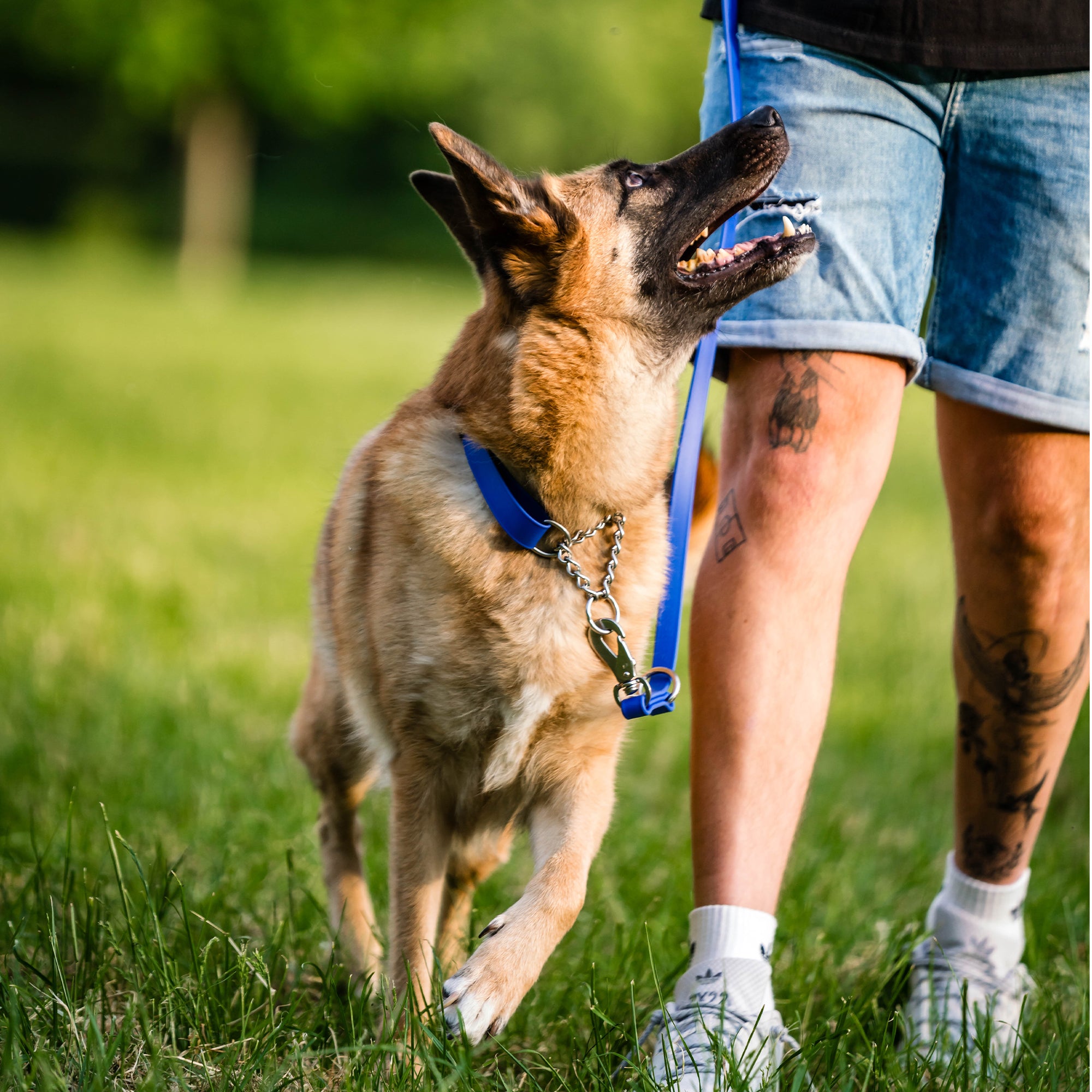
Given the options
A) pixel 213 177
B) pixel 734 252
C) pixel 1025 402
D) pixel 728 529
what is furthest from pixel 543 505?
pixel 213 177

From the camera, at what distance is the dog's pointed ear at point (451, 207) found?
2.34 metres

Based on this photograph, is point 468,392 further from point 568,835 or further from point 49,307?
point 49,307

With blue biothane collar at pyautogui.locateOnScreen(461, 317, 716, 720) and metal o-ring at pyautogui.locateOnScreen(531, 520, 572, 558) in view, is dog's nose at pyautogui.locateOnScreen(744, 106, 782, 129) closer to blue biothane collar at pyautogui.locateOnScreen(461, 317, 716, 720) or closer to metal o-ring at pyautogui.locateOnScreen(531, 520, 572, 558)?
blue biothane collar at pyautogui.locateOnScreen(461, 317, 716, 720)

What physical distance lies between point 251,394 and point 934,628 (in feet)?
22.1

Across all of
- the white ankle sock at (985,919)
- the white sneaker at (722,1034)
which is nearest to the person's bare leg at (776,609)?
the white sneaker at (722,1034)

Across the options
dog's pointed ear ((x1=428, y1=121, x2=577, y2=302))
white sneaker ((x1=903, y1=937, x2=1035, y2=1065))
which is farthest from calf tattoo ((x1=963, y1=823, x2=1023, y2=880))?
dog's pointed ear ((x1=428, y1=121, x2=577, y2=302))

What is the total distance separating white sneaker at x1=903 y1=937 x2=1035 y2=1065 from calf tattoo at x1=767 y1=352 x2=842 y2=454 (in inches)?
39.6

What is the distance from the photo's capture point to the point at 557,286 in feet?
7.24

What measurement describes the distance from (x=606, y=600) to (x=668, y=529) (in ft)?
0.85

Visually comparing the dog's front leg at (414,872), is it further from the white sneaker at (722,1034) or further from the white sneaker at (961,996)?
the white sneaker at (961,996)

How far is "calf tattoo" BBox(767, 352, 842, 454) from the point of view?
208cm

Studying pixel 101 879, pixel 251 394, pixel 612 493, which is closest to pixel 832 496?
pixel 612 493

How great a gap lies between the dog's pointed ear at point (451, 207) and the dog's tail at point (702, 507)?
26.0 inches

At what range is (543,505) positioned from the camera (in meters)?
2.13
